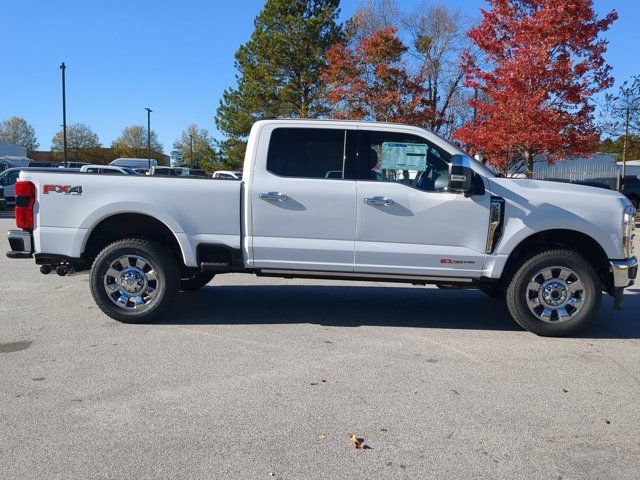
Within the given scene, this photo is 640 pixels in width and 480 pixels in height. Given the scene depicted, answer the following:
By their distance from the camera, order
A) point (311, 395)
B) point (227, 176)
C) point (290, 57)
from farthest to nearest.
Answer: point (290, 57)
point (227, 176)
point (311, 395)

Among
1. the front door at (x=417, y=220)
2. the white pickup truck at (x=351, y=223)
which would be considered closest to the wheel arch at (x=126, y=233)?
the white pickup truck at (x=351, y=223)

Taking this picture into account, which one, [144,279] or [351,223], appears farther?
[144,279]

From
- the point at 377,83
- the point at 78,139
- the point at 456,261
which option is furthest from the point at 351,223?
the point at 78,139

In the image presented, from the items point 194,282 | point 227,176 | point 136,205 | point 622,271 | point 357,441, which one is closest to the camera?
point 357,441

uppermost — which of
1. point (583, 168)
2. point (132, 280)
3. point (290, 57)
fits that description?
point (290, 57)

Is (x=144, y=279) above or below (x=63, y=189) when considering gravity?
below

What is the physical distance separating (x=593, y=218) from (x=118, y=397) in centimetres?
471

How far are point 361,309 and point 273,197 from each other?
1986mm

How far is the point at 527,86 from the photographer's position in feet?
55.6

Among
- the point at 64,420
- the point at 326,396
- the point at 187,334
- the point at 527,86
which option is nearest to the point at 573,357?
the point at 326,396

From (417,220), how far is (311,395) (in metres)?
2.32

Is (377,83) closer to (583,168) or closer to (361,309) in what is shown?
(361,309)

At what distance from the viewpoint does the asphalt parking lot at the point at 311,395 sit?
3.32m

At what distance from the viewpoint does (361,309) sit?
7.01m
